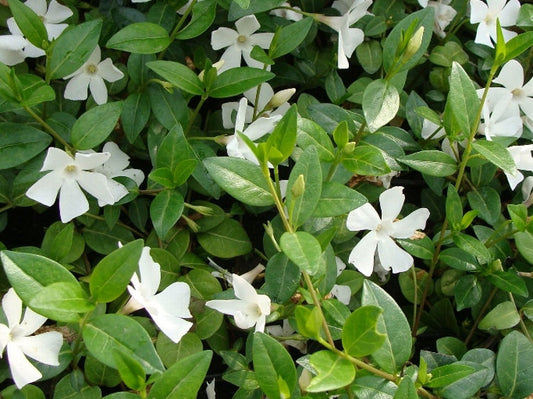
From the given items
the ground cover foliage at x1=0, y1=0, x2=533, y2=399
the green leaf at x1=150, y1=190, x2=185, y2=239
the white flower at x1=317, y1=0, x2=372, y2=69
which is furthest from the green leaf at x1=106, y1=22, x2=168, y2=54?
the white flower at x1=317, y1=0, x2=372, y2=69

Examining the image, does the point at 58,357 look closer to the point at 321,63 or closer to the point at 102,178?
the point at 102,178

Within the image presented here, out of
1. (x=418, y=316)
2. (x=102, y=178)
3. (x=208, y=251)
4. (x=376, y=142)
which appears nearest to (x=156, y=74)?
(x=102, y=178)

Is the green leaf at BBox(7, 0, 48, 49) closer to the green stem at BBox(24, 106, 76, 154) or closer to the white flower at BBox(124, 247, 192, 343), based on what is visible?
the green stem at BBox(24, 106, 76, 154)

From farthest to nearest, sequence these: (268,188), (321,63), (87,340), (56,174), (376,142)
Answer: (321,63) < (376,142) < (56,174) < (268,188) < (87,340)

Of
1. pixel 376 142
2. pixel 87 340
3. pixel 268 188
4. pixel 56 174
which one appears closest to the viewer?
pixel 87 340

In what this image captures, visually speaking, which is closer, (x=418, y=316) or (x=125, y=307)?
(x=125, y=307)
